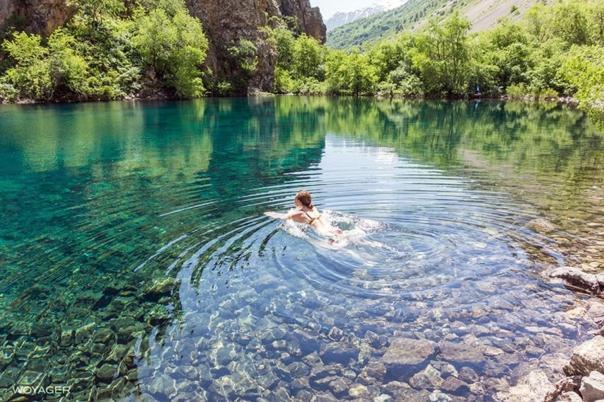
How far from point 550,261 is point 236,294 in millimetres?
7676

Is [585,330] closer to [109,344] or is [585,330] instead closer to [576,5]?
[109,344]

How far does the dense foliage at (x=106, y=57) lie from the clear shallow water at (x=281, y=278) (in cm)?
5674

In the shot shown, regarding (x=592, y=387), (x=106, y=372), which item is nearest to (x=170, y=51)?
(x=106, y=372)

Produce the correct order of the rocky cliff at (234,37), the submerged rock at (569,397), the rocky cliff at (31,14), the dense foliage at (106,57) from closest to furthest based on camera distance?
1. the submerged rock at (569,397)
2. the dense foliage at (106,57)
3. the rocky cliff at (31,14)
4. the rocky cliff at (234,37)

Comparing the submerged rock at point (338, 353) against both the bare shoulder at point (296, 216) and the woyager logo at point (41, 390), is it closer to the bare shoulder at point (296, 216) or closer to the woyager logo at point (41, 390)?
the woyager logo at point (41, 390)

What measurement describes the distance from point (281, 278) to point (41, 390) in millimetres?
4954

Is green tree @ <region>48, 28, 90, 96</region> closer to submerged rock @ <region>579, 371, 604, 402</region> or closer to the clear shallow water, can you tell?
the clear shallow water

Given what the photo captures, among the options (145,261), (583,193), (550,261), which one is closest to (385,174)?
(583,193)

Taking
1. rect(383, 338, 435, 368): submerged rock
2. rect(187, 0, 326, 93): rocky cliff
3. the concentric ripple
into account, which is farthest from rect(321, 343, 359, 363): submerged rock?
rect(187, 0, 326, 93): rocky cliff

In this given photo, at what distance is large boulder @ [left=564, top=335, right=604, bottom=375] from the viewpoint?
591 centimetres

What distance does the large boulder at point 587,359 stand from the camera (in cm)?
591

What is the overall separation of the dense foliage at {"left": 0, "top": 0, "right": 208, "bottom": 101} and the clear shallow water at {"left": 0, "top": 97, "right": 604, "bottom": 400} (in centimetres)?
5674

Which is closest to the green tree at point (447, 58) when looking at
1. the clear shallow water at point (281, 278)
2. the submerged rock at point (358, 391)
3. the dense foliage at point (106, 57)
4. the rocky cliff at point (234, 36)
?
the rocky cliff at point (234, 36)

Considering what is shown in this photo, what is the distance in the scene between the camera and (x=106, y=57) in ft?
264
